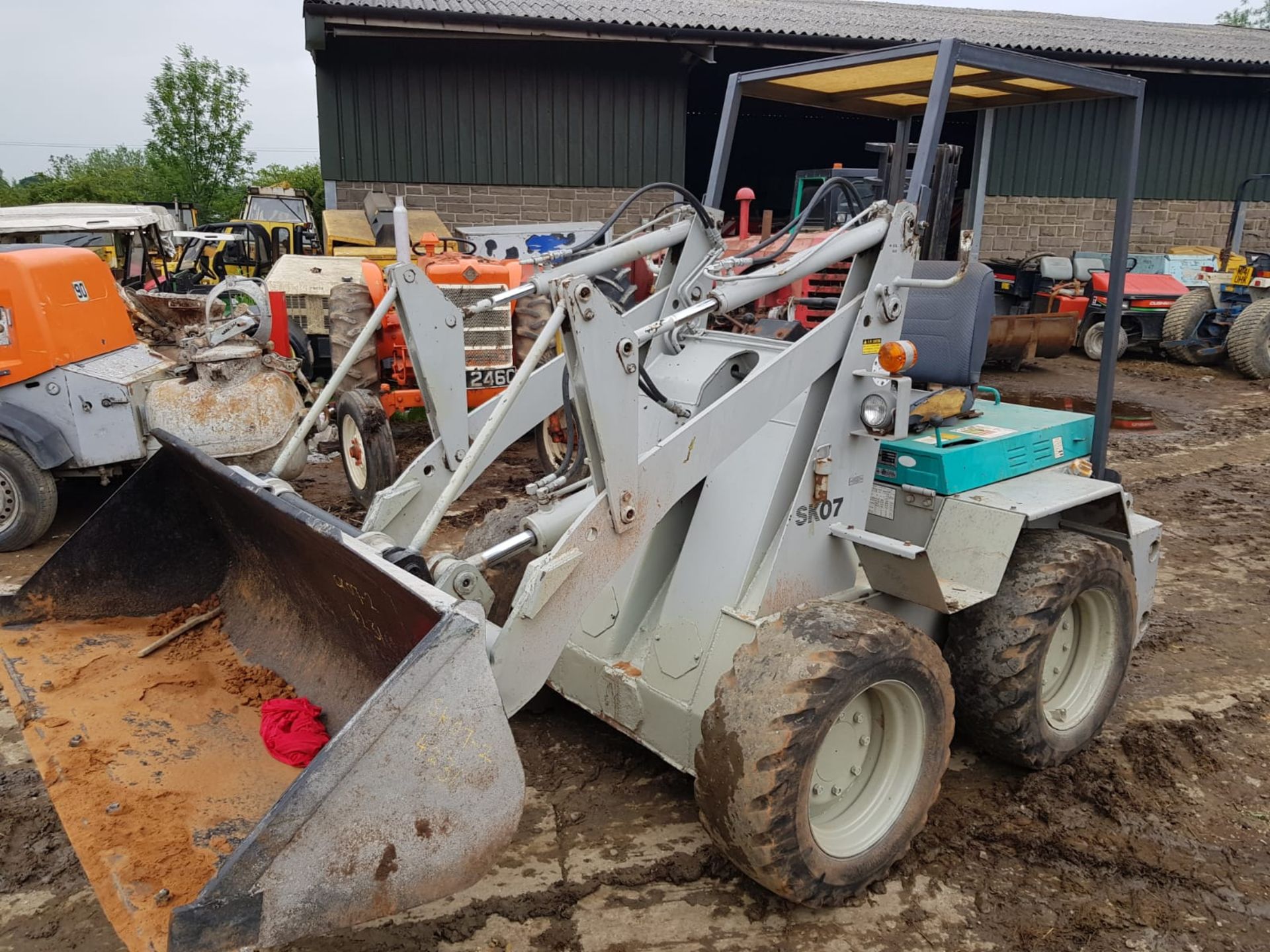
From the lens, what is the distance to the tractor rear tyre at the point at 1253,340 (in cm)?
1205

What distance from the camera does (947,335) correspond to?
Result: 3.61 meters

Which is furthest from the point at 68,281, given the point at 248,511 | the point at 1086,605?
the point at 1086,605

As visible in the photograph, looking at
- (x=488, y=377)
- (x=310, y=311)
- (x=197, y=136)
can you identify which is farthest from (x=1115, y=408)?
(x=197, y=136)

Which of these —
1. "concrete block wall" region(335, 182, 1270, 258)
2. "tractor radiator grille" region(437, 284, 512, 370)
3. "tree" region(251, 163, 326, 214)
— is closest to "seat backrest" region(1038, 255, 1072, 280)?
"concrete block wall" region(335, 182, 1270, 258)

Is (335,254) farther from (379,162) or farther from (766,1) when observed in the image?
(766,1)

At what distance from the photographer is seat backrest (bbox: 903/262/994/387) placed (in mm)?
3521

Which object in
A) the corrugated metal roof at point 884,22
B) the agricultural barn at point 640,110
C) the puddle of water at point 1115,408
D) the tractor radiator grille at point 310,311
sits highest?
the corrugated metal roof at point 884,22

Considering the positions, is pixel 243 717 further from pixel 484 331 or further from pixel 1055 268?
pixel 1055 268

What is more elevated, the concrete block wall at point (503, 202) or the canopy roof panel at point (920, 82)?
the canopy roof panel at point (920, 82)

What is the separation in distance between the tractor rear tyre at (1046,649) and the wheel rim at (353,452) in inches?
176

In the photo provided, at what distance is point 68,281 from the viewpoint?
621cm

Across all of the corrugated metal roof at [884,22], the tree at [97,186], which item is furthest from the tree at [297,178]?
the corrugated metal roof at [884,22]

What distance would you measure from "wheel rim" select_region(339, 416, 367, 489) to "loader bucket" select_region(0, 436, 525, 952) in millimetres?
2976

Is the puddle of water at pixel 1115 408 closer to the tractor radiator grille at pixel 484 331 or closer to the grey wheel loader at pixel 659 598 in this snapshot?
the tractor radiator grille at pixel 484 331
